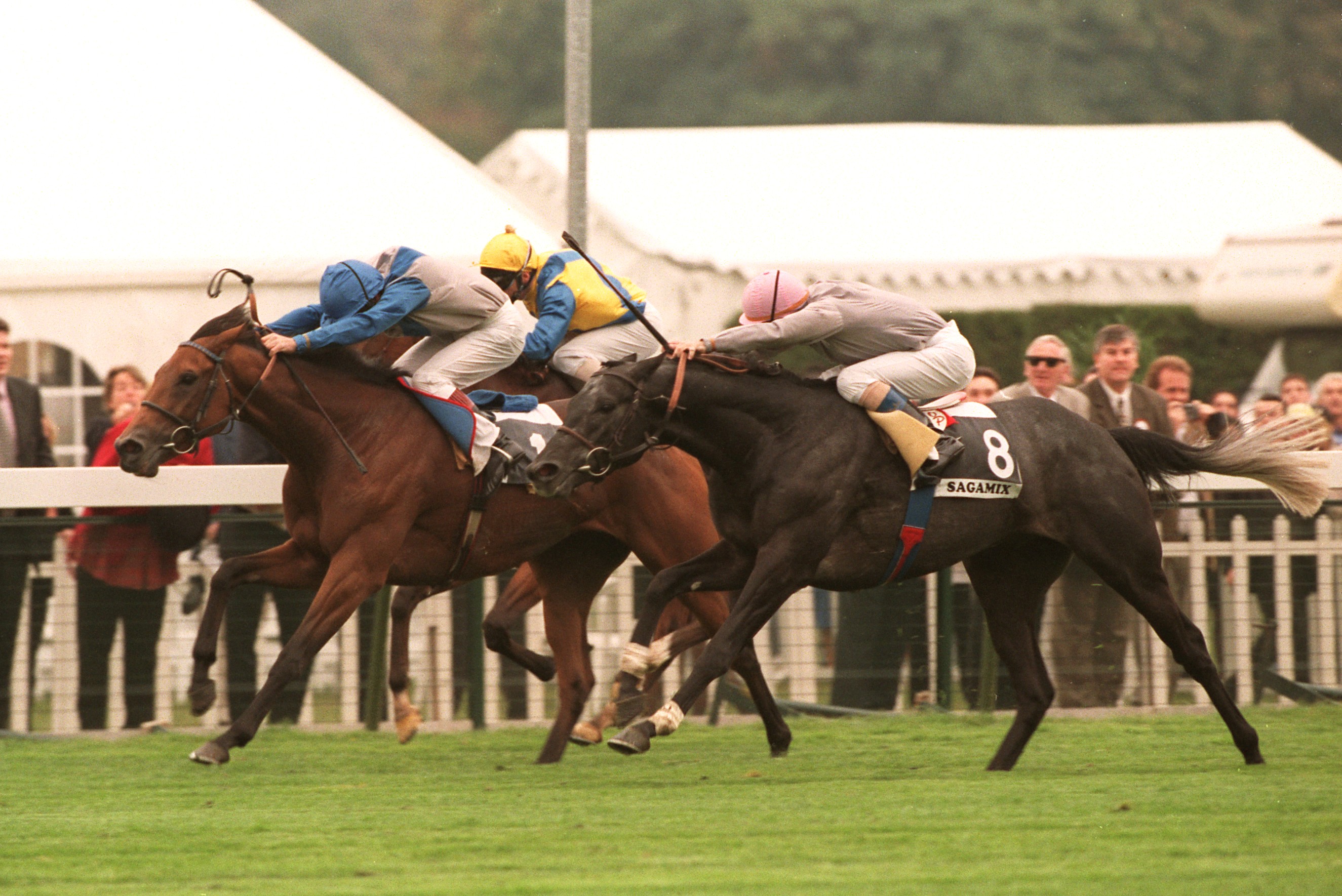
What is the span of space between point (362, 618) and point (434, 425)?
1.69 m

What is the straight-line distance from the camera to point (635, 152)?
18.3 m

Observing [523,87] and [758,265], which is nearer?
[758,265]

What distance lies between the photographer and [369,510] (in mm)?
7117

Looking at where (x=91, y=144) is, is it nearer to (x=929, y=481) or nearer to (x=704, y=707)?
(x=704, y=707)

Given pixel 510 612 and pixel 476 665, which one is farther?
pixel 476 665

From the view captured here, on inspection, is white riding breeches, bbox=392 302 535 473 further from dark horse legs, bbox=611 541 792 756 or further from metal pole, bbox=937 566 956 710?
metal pole, bbox=937 566 956 710

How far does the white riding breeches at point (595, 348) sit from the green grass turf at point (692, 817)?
1580 mm

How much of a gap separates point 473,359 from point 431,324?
0.71 feet

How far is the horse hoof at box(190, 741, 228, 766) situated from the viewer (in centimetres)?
671

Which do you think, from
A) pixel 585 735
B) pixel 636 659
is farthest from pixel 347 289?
pixel 585 735

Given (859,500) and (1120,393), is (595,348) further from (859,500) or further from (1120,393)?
(1120,393)

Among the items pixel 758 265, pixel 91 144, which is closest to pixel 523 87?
pixel 758 265

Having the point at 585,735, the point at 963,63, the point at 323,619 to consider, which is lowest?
the point at 585,735

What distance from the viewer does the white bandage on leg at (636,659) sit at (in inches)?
262
